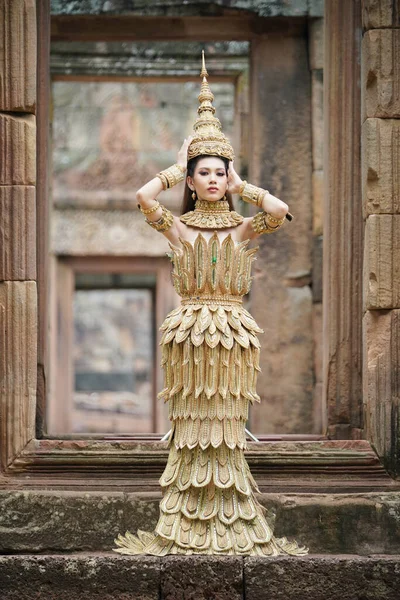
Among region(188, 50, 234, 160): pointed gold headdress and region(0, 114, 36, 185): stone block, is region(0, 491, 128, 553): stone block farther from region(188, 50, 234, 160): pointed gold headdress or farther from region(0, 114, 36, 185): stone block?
region(188, 50, 234, 160): pointed gold headdress

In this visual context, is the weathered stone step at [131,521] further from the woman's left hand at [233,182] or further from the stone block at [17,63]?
the stone block at [17,63]

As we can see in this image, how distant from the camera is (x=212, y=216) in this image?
7.13 meters

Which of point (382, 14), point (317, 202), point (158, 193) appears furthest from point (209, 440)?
point (317, 202)

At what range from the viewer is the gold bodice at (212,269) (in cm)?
698

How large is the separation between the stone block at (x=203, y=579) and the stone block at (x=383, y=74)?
2838 mm

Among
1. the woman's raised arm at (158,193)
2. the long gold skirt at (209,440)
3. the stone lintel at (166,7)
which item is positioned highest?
the stone lintel at (166,7)

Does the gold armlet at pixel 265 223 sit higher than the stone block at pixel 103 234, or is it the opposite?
the stone block at pixel 103 234

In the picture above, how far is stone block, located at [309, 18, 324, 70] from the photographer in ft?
36.4

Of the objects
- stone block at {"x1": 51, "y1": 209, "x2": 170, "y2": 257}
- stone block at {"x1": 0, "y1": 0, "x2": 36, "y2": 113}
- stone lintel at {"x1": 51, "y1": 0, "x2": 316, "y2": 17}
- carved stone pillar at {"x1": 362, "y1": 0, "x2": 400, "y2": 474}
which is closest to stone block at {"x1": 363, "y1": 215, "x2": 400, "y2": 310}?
carved stone pillar at {"x1": 362, "y1": 0, "x2": 400, "y2": 474}

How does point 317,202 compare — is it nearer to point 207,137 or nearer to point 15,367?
point 15,367

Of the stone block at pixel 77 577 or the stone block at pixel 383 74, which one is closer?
the stone block at pixel 77 577

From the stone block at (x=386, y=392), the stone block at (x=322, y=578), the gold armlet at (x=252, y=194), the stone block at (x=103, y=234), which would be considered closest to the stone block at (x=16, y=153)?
the gold armlet at (x=252, y=194)

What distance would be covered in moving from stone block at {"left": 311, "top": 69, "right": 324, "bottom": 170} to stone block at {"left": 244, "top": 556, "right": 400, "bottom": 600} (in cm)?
529

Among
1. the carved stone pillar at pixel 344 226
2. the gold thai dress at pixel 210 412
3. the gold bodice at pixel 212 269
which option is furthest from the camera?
the carved stone pillar at pixel 344 226
